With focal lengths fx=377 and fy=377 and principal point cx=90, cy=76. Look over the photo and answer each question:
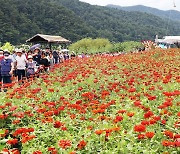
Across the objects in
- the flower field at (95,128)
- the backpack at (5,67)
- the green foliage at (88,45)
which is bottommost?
the green foliage at (88,45)

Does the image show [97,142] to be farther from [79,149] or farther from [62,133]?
[62,133]

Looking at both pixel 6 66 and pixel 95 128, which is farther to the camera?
pixel 6 66

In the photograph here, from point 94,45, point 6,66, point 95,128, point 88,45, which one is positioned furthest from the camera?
point 94,45

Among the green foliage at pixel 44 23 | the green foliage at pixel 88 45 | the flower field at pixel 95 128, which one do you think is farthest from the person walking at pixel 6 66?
the green foliage at pixel 44 23

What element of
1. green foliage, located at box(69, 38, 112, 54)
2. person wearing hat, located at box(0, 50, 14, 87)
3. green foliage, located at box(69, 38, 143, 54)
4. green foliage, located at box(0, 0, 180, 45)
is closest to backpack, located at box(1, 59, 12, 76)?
person wearing hat, located at box(0, 50, 14, 87)

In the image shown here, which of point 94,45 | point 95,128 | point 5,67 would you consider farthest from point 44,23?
point 95,128

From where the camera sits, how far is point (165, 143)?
3434mm

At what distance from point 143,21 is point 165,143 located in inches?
5855

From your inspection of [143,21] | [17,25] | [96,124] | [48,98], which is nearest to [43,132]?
[96,124]

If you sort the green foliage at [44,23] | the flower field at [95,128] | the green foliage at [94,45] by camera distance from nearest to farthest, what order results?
the flower field at [95,128] → the green foliage at [94,45] → the green foliage at [44,23]

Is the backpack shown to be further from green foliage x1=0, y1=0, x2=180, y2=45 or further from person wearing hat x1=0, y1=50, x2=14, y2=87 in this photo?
green foliage x1=0, y1=0, x2=180, y2=45

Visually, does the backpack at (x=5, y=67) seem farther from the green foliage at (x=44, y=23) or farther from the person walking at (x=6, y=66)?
the green foliage at (x=44, y=23)

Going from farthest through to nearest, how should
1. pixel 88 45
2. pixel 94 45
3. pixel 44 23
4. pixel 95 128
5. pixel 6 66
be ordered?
pixel 44 23 < pixel 94 45 < pixel 88 45 < pixel 6 66 < pixel 95 128

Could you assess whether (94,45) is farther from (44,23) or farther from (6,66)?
(6,66)
